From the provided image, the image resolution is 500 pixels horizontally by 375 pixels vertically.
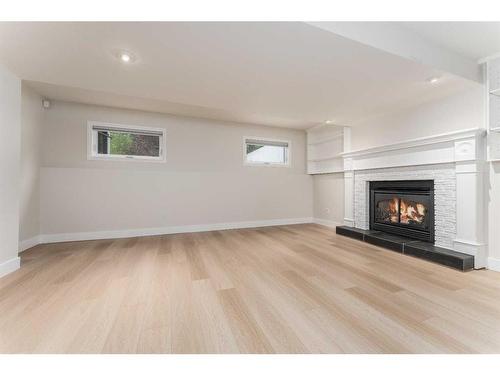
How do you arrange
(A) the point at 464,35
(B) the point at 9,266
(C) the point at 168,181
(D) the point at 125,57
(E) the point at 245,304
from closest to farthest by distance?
(E) the point at 245,304 → (D) the point at 125,57 → (A) the point at 464,35 → (B) the point at 9,266 → (C) the point at 168,181

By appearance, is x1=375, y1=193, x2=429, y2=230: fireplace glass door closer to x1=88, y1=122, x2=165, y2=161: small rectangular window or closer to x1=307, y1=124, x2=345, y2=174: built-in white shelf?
x1=307, y1=124, x2=345, y2=174: built-in white shelf

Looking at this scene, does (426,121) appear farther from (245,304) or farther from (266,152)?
(245,304)

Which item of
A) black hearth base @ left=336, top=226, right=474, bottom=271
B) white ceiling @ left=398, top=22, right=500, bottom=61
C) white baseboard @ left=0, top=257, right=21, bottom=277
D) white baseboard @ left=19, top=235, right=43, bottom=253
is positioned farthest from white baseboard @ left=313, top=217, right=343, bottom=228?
white baseboard @ left=19, top=235, right=43, bottom=253

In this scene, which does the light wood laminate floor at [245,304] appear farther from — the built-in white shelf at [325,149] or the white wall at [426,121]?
the built-in white shelf at [325,149]

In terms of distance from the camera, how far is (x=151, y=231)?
3752 mm

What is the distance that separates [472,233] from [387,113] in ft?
6.40

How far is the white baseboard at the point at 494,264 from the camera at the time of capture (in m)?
2.15

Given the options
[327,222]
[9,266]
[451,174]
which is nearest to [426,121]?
[451,174]

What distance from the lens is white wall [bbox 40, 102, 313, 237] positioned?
3.30 meters

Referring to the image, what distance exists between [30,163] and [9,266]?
5.24ft

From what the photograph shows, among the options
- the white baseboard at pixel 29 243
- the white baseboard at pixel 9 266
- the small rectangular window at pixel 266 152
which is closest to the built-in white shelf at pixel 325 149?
the small rectangular window at pixel 266 152
